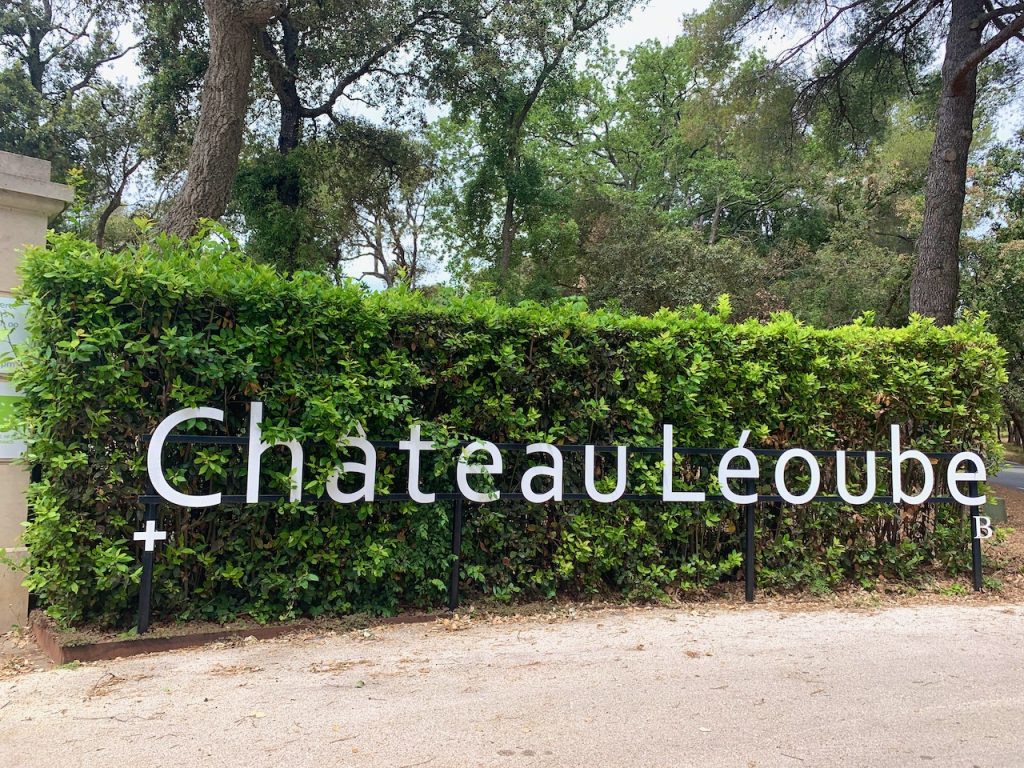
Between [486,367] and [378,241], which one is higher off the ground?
[378,241]

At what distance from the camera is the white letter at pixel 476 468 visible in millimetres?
5270

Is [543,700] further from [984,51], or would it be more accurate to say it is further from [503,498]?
[984,51]

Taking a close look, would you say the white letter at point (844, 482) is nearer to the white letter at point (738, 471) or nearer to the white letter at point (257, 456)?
the white letter at point (738, 471)

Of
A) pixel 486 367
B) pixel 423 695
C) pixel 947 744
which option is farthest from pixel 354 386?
pixel 947 744

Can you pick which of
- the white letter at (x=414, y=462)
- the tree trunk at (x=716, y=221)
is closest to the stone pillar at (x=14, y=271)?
the white letter at (x=414, y=462)

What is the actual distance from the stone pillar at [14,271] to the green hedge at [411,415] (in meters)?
0.66

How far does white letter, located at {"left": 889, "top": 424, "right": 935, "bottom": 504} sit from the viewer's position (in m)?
6.32

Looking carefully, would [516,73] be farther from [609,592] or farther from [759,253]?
[609,592]

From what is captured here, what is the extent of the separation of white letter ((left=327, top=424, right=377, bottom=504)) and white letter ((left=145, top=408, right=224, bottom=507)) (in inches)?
29.9

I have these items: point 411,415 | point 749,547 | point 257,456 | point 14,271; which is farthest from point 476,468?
→ point 14,271

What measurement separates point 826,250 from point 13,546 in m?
23.5

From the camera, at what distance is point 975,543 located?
6480 millimetres

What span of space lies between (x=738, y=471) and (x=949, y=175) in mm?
6987

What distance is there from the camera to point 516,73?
1956 cm
